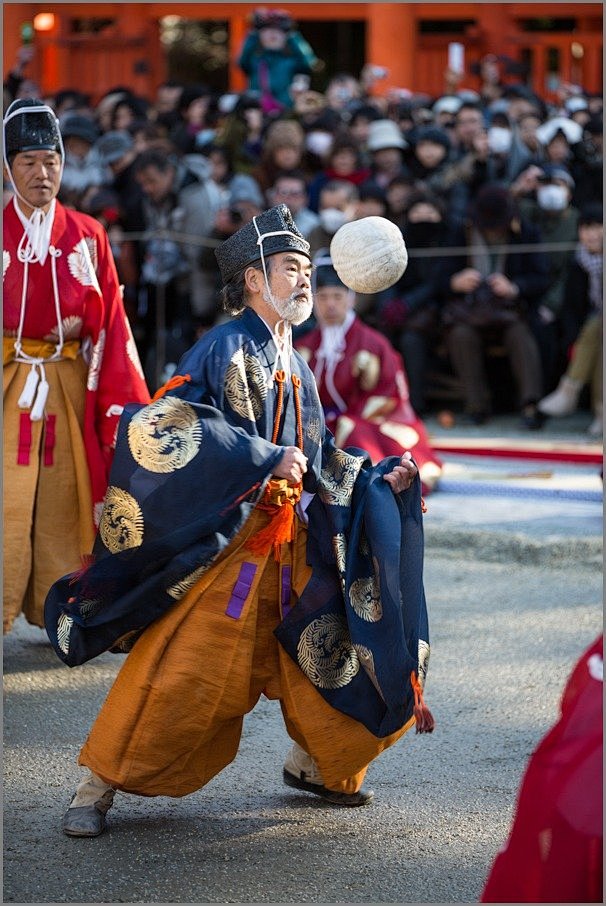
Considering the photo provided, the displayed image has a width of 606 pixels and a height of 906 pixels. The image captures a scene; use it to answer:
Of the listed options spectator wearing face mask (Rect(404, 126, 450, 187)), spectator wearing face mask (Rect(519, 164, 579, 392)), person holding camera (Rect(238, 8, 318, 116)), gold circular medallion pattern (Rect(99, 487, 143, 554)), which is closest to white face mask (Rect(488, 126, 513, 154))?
spectator wearing face mask (Rect(404, 126, 450, 187))

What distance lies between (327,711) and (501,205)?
19.4 ft

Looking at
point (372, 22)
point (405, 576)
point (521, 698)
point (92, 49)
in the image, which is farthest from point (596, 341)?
point (92, 49)

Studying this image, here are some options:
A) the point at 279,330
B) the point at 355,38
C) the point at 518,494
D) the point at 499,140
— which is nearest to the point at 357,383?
the point at 518,494

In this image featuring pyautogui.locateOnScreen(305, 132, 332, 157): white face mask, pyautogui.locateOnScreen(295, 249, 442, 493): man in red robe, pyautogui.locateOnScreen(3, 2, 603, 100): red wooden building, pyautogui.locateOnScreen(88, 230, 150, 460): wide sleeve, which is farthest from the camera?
pyautogui.locateOnScreen(3, 2, 603, 100): red wooden building

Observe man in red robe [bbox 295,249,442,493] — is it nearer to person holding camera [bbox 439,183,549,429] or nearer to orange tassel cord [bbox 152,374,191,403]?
person holding camera [bbox 439,183,549,429]

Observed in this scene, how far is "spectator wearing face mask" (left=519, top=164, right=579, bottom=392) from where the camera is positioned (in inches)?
340

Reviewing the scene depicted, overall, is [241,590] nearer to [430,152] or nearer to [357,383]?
[357,383]

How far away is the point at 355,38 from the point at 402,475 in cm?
1576

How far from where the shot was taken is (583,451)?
7.48 m

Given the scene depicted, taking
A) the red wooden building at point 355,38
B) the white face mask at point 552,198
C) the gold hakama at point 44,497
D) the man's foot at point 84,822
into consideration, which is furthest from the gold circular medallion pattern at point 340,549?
the red wooden building at point 355,38

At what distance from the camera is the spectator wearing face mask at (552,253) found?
864 cm

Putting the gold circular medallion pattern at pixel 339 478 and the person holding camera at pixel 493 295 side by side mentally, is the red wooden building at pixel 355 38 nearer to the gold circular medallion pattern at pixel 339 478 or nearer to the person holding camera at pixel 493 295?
the person holding camera at pixel 493 295

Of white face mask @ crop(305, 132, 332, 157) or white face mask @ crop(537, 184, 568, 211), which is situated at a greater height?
white face mask @ crop(305, 132, 332, 157)

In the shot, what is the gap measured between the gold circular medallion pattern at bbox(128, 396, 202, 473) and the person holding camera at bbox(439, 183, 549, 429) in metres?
5.69
